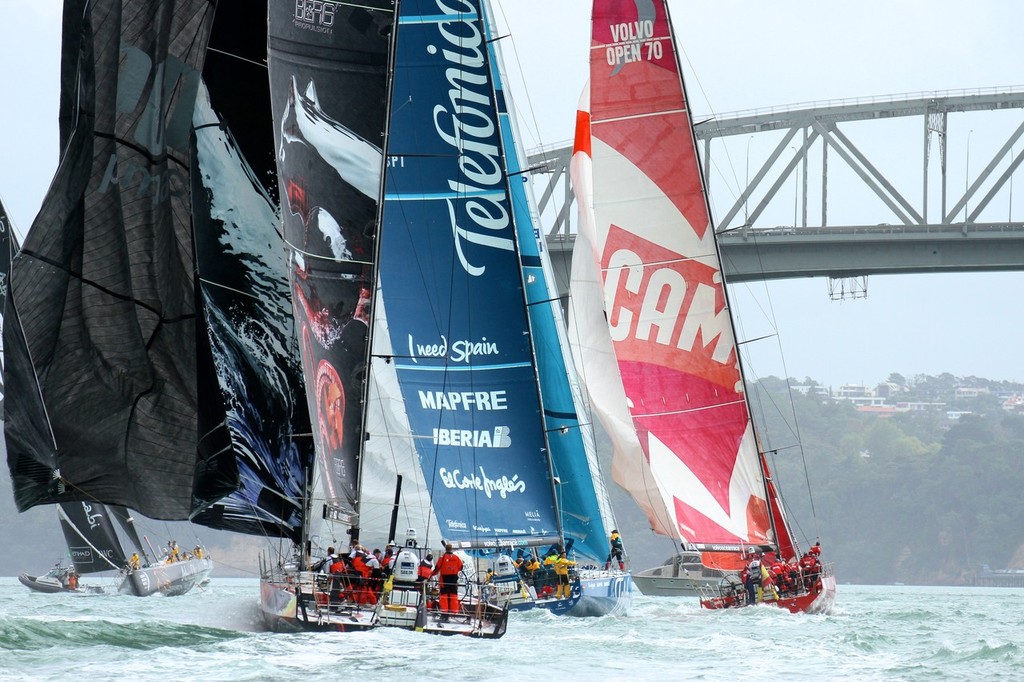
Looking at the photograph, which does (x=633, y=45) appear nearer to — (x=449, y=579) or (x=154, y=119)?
(x=154, y=119)

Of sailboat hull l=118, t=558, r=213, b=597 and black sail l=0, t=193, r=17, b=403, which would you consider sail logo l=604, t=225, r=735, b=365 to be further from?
sailboat hull l=118, t=558, r=213, b=597

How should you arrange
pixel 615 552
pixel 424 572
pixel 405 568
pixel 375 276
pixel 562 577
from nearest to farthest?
pixel 405 568 < pixel 424 572 < pixel 375 276 < pixel 562 577 < pixel 615 552

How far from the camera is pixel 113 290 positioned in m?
15.0

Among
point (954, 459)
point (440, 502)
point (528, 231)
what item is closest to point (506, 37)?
point (528, 231)

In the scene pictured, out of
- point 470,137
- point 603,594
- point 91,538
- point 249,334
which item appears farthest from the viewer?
point 91,538

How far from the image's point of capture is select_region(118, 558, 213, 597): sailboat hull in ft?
113

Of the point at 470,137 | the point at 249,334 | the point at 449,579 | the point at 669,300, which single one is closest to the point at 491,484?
the point at 470,137

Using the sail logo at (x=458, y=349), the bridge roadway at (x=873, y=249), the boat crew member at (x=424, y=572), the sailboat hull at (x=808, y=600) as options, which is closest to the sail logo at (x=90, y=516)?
the bridge roadway at (x=873, y=249)

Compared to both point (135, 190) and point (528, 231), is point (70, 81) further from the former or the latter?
point (528, 231)

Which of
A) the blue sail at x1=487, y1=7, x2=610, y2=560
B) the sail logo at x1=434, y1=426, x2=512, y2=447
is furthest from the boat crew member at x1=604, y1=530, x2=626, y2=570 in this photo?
the sail logo at x1=434, y1=426, x2=512, y2=447

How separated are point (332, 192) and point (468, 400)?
435 centimetres

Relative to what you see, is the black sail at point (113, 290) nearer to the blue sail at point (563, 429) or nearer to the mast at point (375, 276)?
the mast at point (375, 276)

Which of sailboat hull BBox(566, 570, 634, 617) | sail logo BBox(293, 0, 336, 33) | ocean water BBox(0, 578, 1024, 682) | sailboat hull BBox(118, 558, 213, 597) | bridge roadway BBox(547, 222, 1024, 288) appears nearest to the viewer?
ocean water BBox(0, 578, 1024, 682)

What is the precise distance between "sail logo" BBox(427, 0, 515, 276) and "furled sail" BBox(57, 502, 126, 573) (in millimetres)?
20877
